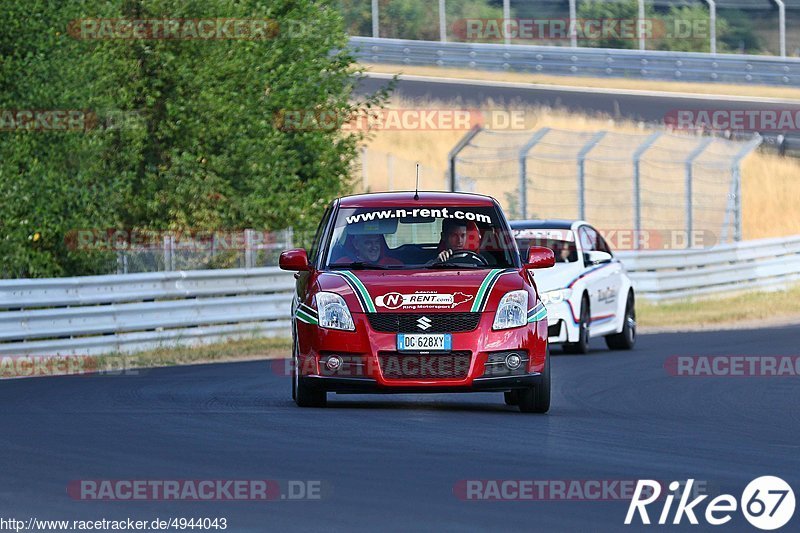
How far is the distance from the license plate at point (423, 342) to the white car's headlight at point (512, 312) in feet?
1.30

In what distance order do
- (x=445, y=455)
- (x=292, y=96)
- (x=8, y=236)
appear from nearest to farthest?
1. (x=445, y=455)
2. (x=8, y=236)
3. (x=292, y=96)

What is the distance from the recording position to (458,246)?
13.3 m

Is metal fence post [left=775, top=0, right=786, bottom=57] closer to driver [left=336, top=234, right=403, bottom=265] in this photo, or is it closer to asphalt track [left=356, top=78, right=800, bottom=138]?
asphalt track [left=356, top=78, right=800, bottom=138]

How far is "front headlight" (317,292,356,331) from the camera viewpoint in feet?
40.9

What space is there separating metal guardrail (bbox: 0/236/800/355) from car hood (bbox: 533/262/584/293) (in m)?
4.65

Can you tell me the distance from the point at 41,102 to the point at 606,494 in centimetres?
1550

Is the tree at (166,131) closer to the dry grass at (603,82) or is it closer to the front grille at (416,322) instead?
the front grille at (416,322)

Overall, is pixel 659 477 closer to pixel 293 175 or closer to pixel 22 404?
pixel 22 404

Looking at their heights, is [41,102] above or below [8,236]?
above

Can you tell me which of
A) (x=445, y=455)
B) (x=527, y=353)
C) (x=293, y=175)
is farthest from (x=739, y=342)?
(x=445, y=455)

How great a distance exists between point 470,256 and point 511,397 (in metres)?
1.15

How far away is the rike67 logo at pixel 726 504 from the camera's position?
7688 millimetres

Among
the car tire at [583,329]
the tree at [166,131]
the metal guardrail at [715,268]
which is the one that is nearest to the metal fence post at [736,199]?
the metal guardrail at [715,268]

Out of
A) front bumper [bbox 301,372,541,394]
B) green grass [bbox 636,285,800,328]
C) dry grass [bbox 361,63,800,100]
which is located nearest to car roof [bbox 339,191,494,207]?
front bumper [bbox 301,372,541,394]
